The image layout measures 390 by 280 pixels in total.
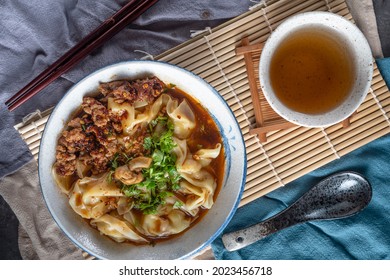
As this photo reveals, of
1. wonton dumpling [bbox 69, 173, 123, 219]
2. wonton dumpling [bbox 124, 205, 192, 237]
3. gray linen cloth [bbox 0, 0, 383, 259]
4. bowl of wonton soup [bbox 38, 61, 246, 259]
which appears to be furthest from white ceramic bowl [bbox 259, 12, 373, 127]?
wonton dumpling [bbox 69, 173, 123, 219]

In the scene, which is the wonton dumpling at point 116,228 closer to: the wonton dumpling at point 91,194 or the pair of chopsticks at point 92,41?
the wonton dumpling at point 91,194

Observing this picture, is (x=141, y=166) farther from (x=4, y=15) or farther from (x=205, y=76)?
(x=4, y=15)

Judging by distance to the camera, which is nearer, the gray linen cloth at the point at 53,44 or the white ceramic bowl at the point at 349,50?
the white ceramic bowl at the point at 349,50

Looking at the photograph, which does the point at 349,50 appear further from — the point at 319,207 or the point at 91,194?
the point at 91,194

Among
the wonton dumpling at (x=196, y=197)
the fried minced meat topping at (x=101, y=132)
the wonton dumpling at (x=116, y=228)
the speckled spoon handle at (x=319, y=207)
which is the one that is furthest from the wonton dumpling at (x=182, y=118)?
the speckled spoon handle at (x=319, y=207)

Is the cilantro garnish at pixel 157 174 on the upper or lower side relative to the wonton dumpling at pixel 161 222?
upper

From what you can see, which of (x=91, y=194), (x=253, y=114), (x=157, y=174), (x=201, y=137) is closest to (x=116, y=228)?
(x=91, y=194)

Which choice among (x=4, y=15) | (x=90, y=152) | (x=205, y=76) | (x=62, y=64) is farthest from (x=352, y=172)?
(x=4, y=15)
